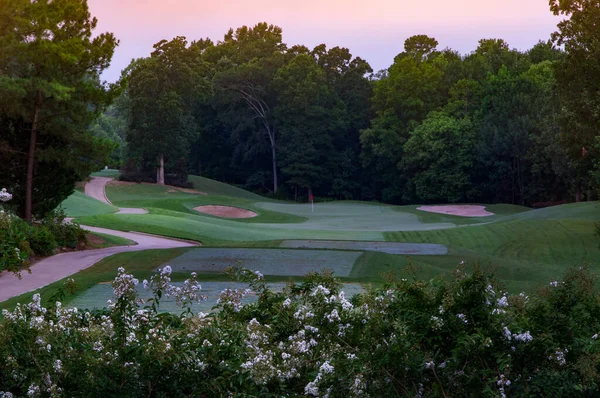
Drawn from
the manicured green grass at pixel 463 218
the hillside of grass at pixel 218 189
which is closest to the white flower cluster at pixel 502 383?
the manicured green grass at pixel 463 218

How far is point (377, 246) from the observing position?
2712cm

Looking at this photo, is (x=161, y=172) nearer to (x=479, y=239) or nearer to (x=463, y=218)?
(x=463, y=218)

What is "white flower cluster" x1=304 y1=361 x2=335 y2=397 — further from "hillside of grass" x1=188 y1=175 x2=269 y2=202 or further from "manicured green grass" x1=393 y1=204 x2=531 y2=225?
"hillside of grass" x1=188 y1=175 x2=269 y2=202

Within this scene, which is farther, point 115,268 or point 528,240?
point 528,240

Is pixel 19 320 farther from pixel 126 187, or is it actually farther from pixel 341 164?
pixel 341 164

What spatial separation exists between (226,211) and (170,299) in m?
37.6

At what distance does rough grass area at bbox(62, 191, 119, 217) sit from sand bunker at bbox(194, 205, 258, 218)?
803cm

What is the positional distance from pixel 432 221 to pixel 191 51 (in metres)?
31.4

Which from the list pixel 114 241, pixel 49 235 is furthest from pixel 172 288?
pixel 114 241

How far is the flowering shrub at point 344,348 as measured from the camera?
5219mm

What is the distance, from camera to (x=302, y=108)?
232 ft

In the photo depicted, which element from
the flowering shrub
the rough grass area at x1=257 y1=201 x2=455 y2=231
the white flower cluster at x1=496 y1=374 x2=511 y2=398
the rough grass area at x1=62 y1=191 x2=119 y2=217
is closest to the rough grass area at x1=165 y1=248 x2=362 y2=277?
the flowering shrub

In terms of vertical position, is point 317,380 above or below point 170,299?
above

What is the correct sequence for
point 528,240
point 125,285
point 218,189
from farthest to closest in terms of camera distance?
point 218,189
point 528,240
point 125,285
